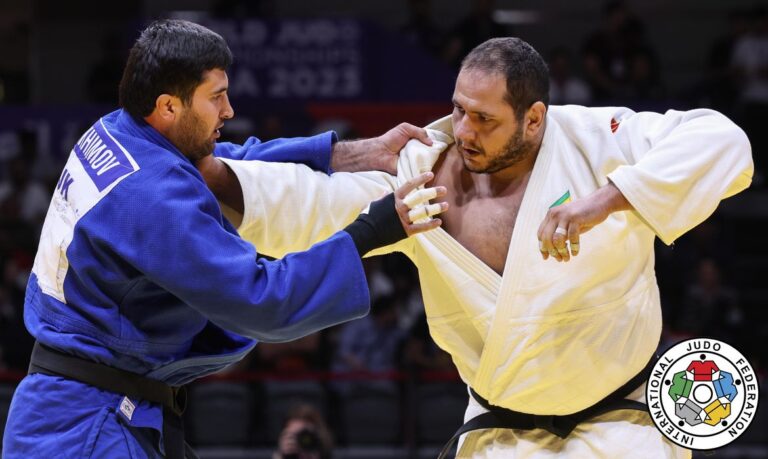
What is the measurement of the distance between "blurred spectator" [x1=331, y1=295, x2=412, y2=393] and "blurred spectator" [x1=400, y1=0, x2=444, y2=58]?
9.83ft

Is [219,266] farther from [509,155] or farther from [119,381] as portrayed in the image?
[509,155]

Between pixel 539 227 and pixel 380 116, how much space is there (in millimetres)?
6020

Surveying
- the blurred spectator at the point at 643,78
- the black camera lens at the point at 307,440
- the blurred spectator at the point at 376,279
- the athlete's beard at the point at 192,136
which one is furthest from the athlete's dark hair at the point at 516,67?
the blurred spectator at the point at 643,78

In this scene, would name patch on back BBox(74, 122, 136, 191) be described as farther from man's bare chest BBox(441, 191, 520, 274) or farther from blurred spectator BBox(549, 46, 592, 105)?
blurred spectator BBox(549, 46, 592, 105)

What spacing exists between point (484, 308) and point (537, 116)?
59cm

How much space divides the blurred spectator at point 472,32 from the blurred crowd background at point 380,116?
0.01 meters

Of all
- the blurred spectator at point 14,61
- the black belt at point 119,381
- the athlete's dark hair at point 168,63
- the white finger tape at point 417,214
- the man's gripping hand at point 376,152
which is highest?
the athlete's dark hair at point 168,63

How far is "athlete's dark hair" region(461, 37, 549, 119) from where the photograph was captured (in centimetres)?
321

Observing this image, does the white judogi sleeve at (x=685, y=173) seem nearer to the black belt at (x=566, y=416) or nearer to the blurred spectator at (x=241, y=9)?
the black belt at (x=566, y=416)

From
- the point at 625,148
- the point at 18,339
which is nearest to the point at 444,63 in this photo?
the point at 18,339

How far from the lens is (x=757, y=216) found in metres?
10.1

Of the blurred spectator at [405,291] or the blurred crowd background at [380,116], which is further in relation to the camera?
the blurred spectator at [405,291]

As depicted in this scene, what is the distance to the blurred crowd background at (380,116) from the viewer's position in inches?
270

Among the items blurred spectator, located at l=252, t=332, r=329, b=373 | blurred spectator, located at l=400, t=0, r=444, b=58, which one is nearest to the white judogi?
blurred spectator, located at l=252, t=332, r=329, b=373
